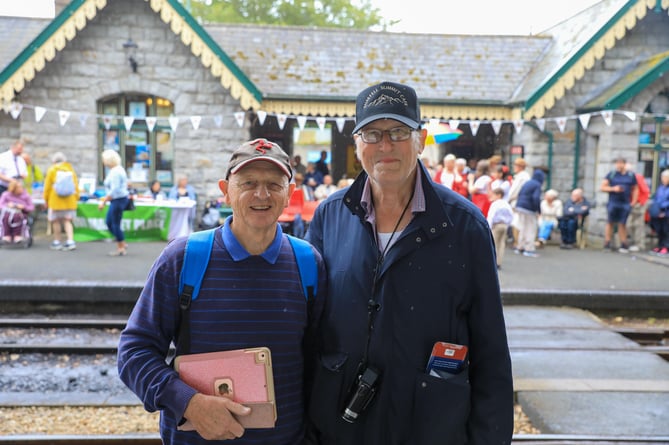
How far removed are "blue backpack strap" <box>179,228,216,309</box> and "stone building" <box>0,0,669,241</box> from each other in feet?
37.5

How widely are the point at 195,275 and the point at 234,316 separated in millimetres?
187

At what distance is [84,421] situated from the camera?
4594mm

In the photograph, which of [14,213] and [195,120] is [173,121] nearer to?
[195,120]

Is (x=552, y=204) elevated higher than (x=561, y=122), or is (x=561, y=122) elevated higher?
(x=561, y=122)

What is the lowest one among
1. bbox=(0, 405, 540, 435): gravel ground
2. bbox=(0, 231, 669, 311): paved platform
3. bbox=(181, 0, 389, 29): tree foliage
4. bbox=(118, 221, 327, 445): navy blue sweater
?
bbox=(0, 405, 540, 435): gravel ground

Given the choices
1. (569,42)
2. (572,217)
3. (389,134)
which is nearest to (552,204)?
(572,217)

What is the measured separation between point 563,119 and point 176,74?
8.35m

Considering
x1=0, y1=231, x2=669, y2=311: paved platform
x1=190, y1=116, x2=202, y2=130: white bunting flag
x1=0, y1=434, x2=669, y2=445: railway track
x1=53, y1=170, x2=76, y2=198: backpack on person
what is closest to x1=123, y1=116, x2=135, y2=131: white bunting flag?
x1=190, y1=116, x2=202, y2=130: white bunting flag

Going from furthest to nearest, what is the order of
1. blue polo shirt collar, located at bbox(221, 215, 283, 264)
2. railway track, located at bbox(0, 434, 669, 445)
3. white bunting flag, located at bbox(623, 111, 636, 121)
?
white bunting flag, located at bbox(623, 111, 636, 121) < railway track, located at bbox(0, 434, 669, 445) < blue polo shirt collar, located at bbox(221, 215, 283, 264)

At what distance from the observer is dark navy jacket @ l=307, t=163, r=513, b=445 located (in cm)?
215

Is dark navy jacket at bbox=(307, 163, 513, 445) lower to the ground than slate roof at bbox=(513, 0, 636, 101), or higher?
lower

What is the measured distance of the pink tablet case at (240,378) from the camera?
2.01 meters

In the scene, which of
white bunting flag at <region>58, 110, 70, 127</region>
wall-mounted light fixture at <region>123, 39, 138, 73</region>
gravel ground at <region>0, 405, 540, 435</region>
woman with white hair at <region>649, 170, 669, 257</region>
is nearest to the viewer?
gravel ground at <region>0, 405, 540, 435</region>

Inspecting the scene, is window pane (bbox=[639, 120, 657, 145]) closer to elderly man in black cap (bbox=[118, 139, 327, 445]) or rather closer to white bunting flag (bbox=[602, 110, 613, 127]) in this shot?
white bunting flag (bbox=[602, 110, 613, 127])
